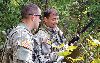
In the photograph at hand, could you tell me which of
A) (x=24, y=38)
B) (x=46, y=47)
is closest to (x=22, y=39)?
(x=24, y=38)

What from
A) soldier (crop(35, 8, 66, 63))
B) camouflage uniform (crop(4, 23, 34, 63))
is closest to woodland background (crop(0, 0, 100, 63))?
soldier (crop(35, 8, 66, 63))

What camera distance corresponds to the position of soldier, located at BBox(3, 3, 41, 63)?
3143mm

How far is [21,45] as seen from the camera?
124 inches

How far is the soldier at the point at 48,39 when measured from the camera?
387 cm

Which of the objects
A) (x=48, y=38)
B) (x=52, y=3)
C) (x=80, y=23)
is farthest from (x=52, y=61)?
(x=80, y=23)

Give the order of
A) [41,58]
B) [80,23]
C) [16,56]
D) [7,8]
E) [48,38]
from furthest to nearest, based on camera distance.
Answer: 1. [80,23]
2. [7,8]
3. [48,38]
4. [41,58]
5. [16,56]

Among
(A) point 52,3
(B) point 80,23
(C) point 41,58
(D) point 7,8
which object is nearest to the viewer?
(C) point 41,58

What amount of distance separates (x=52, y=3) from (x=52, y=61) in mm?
3632

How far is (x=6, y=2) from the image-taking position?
21.5 ft

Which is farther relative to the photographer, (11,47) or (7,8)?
(7,8)

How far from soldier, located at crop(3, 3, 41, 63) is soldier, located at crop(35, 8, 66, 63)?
498mm

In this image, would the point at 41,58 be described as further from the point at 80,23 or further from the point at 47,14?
the point at 80,23

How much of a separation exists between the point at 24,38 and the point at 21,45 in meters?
0.08

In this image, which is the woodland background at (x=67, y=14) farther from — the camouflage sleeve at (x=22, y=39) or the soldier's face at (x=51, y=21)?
the camouflage sleeve at (x=22, y=39)
